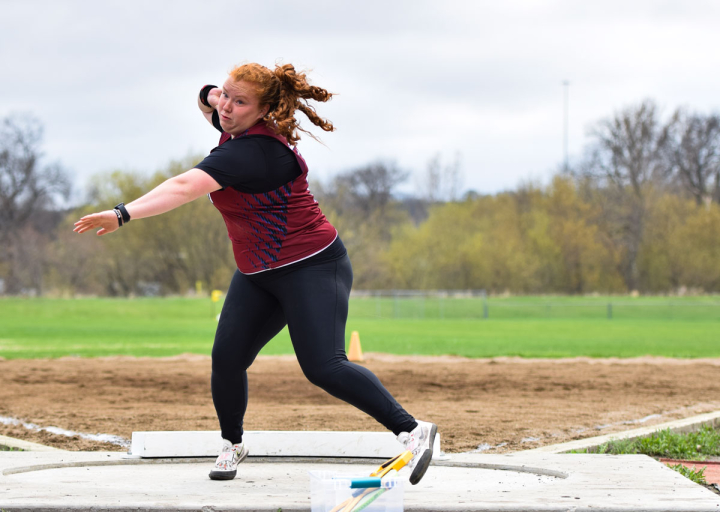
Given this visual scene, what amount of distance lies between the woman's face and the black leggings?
0.74 m

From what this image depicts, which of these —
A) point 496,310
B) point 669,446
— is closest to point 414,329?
point 496,310

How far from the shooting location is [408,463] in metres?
3.49

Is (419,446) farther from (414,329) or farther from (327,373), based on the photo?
(414,329)

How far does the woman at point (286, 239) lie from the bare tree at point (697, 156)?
46015mm

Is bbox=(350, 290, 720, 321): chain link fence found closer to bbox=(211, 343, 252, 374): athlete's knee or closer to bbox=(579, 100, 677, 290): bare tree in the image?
bbox=(579, 100, 677, 290): bare tree

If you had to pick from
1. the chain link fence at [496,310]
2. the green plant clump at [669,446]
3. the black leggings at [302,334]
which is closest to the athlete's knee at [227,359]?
the black leggings at [302,334]

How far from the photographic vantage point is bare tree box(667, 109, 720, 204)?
45.5 meters

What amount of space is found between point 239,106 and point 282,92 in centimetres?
22

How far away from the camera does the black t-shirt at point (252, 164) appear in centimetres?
348

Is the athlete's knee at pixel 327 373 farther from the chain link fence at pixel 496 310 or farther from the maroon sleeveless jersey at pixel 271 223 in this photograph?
the chain link fence at pixel 496 310

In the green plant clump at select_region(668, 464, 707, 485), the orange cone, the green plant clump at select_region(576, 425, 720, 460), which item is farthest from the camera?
the orange cone

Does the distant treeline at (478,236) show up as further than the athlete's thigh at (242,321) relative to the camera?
Yes

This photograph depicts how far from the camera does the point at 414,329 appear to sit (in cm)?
2438

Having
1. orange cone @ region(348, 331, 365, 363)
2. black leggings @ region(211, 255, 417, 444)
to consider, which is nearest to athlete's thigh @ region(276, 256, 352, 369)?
black leggings @ region(211, 255, 417, 444)
